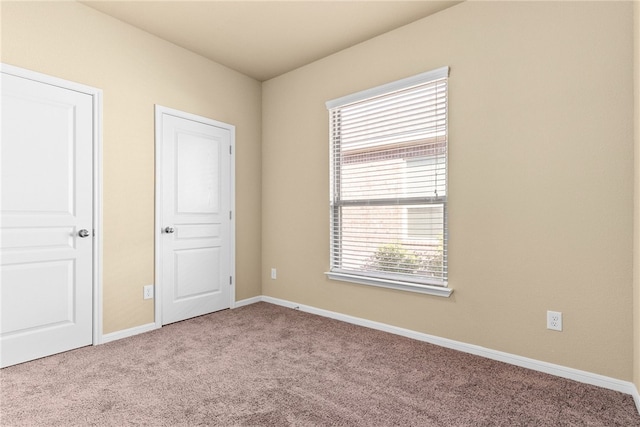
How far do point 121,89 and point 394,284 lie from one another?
2.93 m

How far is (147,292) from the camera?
3129mm

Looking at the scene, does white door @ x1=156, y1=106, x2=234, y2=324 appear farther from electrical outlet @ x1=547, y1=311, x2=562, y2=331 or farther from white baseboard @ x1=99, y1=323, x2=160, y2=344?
electrical outlet @ x1=547, y1=311, x2=562, y2=331

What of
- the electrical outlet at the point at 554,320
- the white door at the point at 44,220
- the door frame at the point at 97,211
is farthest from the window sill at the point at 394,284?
the white door at the point at 44,220

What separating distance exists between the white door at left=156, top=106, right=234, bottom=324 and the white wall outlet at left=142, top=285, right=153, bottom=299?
0.31ft

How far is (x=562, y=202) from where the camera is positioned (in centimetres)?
223

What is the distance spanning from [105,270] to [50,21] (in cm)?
195

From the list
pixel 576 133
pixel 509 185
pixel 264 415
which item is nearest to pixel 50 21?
pixel 264 415

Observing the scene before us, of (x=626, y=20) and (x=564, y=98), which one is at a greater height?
(x=626, y=20)

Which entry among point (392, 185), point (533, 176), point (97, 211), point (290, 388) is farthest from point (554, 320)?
point (97, 211)

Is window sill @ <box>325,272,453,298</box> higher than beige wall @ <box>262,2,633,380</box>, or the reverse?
beige wall @ <box>262,2,633,380</box>

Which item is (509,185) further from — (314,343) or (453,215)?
(314,343)

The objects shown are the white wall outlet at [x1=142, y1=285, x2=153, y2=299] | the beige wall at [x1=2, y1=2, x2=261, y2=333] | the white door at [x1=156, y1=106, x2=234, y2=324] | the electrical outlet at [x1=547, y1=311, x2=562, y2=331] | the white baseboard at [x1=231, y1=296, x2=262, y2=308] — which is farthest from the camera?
the white baseboard at [x1=231, y1=296, x2=262, y2=308]

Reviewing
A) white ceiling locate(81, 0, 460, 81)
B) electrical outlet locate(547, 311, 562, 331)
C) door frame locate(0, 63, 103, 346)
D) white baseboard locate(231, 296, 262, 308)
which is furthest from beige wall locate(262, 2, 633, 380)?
door frame locate(0, 63, 103, 346)

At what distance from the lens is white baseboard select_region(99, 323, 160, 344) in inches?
111
